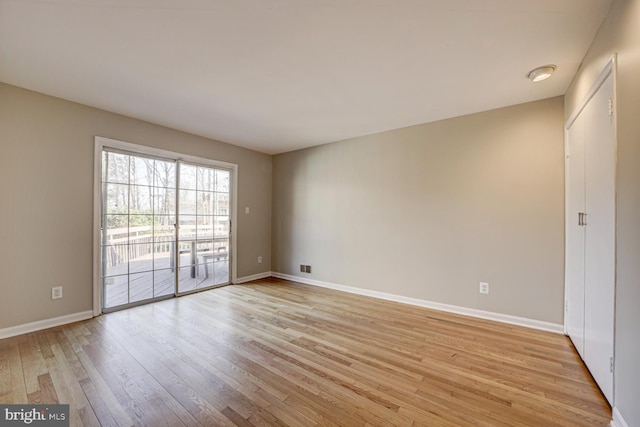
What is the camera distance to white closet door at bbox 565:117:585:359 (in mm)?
2150

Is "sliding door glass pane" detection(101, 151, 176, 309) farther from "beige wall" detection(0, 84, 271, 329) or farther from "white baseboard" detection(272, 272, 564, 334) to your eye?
"white baseboard" detection(272, 272, 564, 334)

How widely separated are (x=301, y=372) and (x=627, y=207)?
7.55 feet

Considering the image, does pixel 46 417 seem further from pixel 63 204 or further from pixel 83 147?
pixel 83 147

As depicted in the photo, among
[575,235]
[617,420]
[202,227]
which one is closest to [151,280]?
[202,227]

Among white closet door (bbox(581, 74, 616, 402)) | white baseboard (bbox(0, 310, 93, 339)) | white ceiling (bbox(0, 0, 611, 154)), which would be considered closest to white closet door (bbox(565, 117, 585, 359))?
white closet door (bbox(581, 74, 616, 402))

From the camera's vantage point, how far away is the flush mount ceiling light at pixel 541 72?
2.21 m

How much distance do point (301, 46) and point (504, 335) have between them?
3347 millimetres

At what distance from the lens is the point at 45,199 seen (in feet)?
9.11

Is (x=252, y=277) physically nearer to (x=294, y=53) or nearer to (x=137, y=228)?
(x=137, y=228)

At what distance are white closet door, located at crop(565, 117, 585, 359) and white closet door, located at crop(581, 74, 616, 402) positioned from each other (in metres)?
0.15

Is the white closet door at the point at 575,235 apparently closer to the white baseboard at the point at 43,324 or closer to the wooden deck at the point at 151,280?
the wooden deck at the point at 151,280

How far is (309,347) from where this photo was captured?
238 centimetres

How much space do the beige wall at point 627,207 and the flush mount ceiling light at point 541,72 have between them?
638 mm

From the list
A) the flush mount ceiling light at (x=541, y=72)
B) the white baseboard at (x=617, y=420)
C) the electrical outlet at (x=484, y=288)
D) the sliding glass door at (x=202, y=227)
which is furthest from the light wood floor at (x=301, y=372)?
the flush mount ceiling light at (x=541, y=72)
